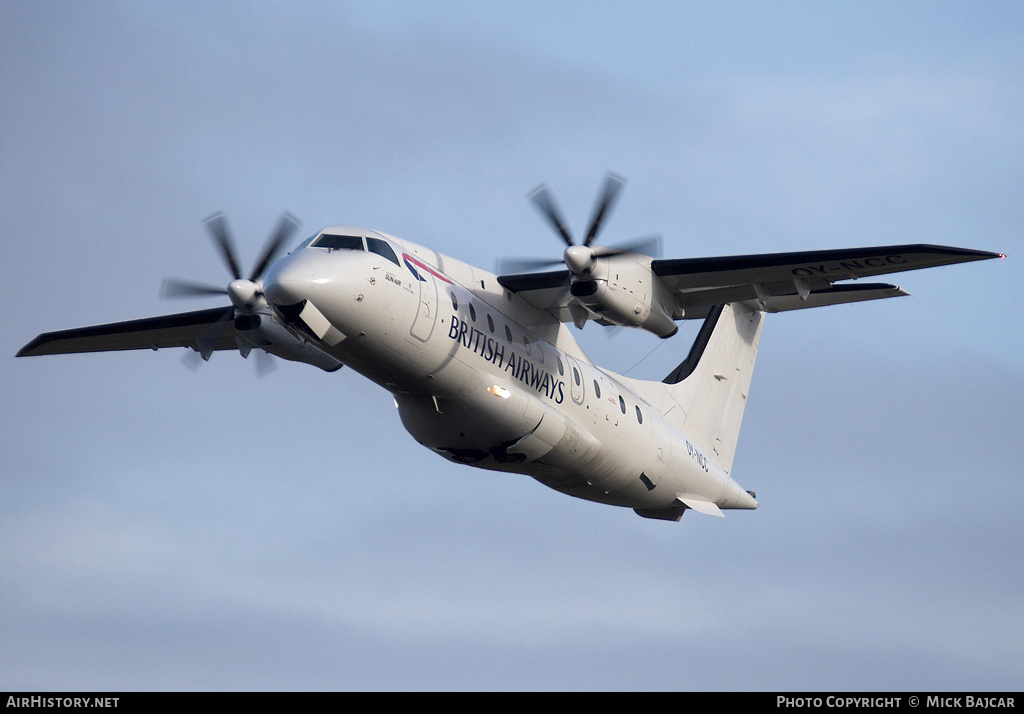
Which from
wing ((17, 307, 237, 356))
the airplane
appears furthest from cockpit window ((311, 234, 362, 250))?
wing ((17, 307, 237, 356))

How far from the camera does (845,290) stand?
21.2 metres

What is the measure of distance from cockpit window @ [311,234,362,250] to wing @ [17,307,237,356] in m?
4.07

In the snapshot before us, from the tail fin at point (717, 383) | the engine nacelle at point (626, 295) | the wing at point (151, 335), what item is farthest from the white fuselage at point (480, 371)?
the wing at point (151, 335)

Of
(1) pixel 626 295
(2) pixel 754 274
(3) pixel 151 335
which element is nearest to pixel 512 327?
(1) pixel 626 295

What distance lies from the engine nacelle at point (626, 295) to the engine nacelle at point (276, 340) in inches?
173

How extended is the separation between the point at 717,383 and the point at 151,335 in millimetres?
11977

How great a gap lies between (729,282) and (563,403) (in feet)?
11.1

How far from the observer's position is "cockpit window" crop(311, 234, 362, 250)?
55.4ft

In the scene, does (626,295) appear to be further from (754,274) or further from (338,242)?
(338,242)

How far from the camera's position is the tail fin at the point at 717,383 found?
24.5 m

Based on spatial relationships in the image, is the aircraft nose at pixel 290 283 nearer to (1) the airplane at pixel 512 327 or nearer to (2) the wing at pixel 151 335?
(1) the airplane at pixel 512 327

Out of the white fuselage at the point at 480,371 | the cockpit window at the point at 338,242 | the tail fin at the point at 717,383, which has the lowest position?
the white fuselage at the point at 480,371

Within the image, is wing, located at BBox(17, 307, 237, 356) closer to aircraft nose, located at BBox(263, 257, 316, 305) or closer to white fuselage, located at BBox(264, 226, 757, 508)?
white fuselage, located at BBox(264, 226, 757, 508)
